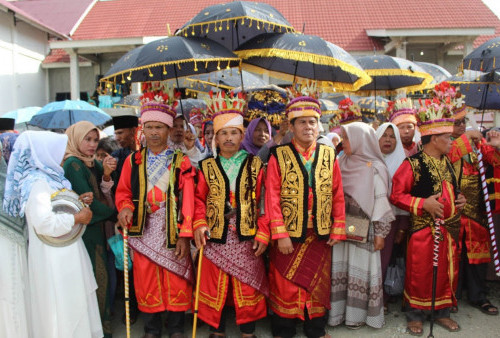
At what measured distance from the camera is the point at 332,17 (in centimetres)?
1766

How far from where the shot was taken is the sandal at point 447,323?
360cm

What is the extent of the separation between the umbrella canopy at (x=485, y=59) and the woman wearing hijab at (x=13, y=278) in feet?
15.8

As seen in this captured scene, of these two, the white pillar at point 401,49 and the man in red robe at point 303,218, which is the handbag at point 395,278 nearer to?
the man in red robe at point 303,218

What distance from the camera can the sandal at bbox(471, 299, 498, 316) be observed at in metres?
3.92

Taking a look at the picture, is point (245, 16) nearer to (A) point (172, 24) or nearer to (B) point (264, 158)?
(B) point (264, 158)

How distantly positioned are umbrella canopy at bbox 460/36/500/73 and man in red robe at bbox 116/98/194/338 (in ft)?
11.3

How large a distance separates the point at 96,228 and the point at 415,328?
3049mm

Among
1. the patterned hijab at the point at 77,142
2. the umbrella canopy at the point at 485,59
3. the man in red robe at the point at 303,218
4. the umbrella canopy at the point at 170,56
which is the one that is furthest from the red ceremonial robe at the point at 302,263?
the umbrella canopy at the point at 485,59

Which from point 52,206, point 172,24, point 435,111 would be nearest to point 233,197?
point 52,206

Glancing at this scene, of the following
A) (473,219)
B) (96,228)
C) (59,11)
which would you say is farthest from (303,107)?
(59,11)

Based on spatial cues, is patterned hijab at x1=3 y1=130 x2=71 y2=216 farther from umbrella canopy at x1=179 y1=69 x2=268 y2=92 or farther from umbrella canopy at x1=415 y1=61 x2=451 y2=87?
umbrella canopy at x1=415 y1=61 x2=451 y2=87

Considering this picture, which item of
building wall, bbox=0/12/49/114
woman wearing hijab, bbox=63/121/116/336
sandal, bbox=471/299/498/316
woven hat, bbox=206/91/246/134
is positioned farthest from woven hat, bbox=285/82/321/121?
building wall, bbox=0/12/49/114

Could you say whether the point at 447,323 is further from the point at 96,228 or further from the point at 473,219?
the point at 96,228

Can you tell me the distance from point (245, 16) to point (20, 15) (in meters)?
15.0
